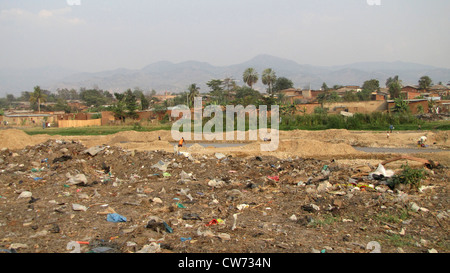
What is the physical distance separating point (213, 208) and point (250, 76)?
168 ft

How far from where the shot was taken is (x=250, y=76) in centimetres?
5588

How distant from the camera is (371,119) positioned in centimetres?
2548

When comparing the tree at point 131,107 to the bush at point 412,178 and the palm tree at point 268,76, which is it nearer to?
the palm tree at point 268,76

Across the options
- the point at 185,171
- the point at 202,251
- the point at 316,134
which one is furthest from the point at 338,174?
the point at 316,134

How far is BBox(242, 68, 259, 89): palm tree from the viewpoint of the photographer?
55688 mm

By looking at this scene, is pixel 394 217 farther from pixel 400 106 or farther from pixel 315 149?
pixel 400 106

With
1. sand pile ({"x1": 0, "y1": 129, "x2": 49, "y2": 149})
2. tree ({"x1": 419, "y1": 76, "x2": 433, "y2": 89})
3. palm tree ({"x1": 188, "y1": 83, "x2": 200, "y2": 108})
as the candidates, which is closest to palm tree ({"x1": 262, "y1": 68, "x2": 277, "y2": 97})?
palm tree ({"x1": 188, "y1": 83, "x2": 200, "y2": 108})

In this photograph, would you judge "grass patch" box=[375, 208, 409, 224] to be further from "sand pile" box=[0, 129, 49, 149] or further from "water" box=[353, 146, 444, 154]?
"sand pile" box=[0, 129, 49, 149]

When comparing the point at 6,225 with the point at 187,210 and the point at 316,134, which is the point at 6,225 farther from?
the point at 316,134

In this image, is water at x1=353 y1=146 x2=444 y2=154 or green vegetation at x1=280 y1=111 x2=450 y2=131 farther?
green vegetation at x1=280 y1=111 x2=450 y2=131

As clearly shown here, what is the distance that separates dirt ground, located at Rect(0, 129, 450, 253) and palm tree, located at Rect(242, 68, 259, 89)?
46450mm

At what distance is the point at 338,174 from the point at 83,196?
5906mm

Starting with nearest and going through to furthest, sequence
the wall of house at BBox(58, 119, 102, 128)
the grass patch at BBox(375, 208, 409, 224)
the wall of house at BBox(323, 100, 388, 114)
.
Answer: the grass patch at BBox(375, 208, 409, 224) < the wall of house at BBox(323, 100, 388, 114) < the wall of house at BBox(58, 119, 102, 128)

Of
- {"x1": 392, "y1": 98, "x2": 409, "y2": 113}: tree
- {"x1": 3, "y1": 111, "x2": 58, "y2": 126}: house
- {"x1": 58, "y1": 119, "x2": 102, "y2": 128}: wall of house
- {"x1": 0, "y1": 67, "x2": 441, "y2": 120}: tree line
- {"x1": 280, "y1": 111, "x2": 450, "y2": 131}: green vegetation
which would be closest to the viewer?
{"x1": 280, "y1": 111, "x2": 450, "y2": 131}: green vegetation
